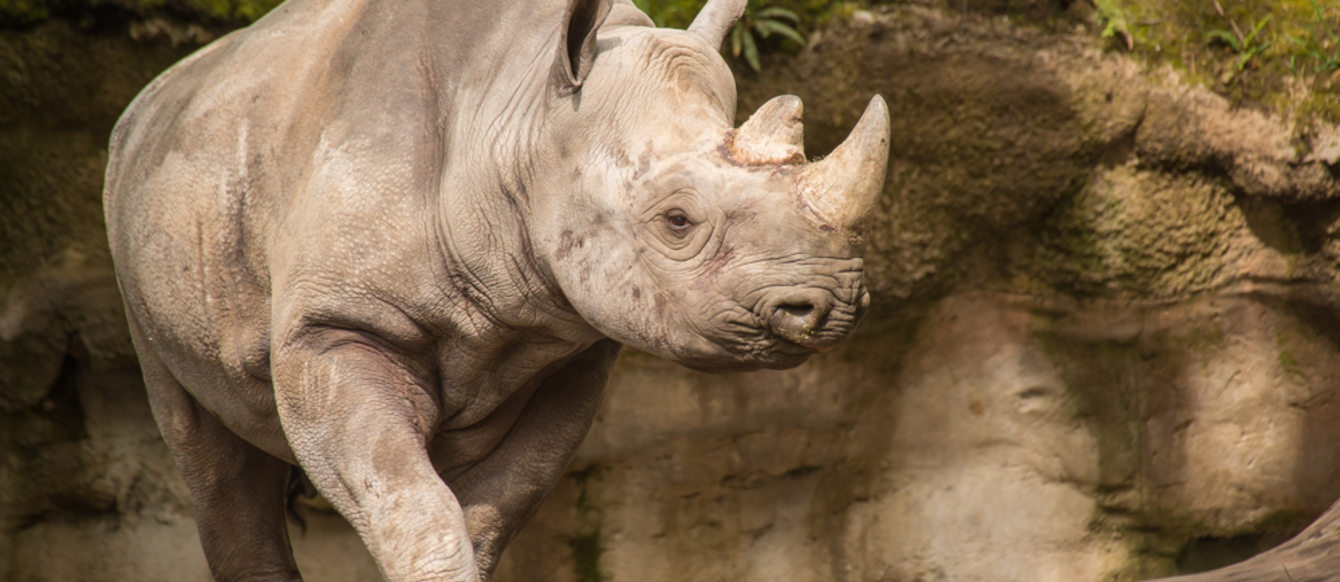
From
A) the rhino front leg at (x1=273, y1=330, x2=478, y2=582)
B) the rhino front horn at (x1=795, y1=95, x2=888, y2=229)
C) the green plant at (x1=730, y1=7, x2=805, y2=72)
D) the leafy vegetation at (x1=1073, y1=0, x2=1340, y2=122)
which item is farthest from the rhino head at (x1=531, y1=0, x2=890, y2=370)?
the leafy vegetation at (x1=1073, y1=0, x2=1340, y2=122)

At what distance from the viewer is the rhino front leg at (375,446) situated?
341cm

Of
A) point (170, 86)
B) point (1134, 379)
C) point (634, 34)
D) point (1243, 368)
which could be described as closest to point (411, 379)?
point (634, 34)

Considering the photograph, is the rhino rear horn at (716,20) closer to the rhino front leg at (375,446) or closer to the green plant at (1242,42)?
the rhino front leg at (375,446)

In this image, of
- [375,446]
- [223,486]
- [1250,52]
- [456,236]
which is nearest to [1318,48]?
[1250,52]

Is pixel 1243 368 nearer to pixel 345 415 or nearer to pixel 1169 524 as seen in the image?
pixel 1169 524

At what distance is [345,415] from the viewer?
3.56 m

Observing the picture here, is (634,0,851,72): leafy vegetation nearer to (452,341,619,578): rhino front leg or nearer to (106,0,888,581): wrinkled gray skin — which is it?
(106,0,888,581): wrinkled gray skin

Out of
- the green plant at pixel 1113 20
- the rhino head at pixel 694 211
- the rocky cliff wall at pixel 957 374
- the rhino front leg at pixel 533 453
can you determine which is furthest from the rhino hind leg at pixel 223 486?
the green plant at pixel 1113 20

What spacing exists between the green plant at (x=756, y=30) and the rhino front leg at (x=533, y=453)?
141 centimetres

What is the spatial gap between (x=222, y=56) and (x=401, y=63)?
0.78 metres

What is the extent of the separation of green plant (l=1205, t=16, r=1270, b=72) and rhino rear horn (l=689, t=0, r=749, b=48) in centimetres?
263

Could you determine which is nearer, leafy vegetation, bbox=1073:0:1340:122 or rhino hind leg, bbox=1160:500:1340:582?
rhino hind leg, bbox=1160:500:1340:582

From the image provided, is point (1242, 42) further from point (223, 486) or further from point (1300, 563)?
point (223, 486)

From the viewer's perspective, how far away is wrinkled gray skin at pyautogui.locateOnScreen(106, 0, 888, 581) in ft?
10.3
